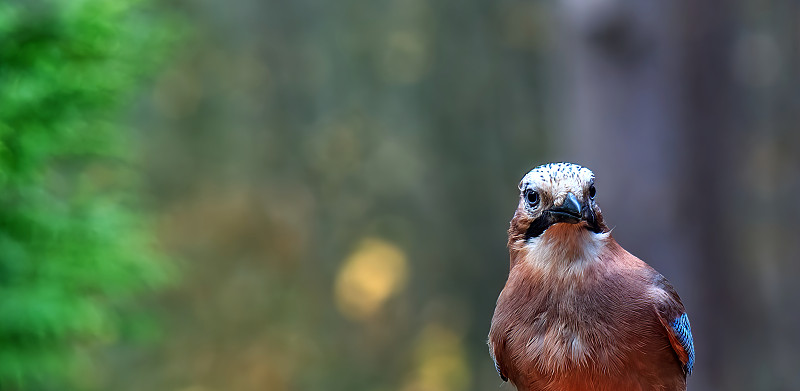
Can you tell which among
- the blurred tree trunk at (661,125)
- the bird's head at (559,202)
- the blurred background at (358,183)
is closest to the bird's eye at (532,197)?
the bird's head at (559,202)

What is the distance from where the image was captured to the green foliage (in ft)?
9.66

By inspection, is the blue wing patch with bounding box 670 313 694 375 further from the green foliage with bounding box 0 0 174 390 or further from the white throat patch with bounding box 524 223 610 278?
the green foliage with bounding box 0 0 174 390

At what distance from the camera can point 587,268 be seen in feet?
6.75

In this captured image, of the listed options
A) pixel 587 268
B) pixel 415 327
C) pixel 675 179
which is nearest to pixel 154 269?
pixel 587 268

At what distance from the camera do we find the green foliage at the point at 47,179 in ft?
9.66

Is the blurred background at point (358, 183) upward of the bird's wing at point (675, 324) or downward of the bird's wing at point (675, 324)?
upward

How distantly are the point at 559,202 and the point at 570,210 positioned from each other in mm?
39

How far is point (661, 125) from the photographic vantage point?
4949 millimetres

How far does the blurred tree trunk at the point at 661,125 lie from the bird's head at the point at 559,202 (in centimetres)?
292

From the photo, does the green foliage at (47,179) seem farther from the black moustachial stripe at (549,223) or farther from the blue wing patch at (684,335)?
the blue wing patch at (684,335)

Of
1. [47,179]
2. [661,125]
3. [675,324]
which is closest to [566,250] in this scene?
[675,324]

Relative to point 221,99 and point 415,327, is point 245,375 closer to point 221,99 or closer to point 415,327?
point 415,327

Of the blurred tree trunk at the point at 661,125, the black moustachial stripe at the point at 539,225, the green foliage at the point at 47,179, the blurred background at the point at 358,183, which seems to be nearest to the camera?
the black moustachial stripe at the point at 539,225

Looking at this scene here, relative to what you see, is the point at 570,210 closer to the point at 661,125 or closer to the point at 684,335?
the point at 684,335
